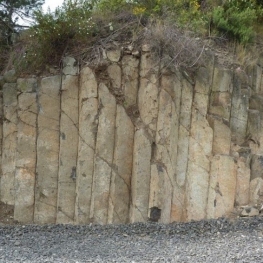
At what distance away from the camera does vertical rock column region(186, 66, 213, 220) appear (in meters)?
9.31

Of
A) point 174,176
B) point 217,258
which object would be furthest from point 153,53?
point 217,258

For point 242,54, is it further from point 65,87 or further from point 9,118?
point 9,118

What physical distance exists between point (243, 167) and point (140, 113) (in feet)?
7.64

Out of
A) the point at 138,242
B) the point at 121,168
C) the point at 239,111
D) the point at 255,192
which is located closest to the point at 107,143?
the point at 121,168

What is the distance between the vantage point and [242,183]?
31.3 feet

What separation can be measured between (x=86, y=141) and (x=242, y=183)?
321cm

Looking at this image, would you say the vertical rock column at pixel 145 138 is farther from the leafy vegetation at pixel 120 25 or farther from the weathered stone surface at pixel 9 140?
the weathered stone surface at pixel 9 140

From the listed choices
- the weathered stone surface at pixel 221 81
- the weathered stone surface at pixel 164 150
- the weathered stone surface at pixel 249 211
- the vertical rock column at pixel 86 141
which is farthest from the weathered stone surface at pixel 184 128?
the vertical rock column at pixel 86 141

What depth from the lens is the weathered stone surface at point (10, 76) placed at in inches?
363

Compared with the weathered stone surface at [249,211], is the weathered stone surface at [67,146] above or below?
above

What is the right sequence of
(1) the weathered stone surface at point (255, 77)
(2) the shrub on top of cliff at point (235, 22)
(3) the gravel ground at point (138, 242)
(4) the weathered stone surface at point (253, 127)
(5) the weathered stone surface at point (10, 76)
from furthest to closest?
(2) the shrub on top of cliff at point (235, 22) < (1) the weathered stone surface at point (255, 77) < (4) the weathered stone surface at point (253, 127) < (5) the weathered stone surface at point (10, 76) < (3) the gravel ground at point (138, 242)

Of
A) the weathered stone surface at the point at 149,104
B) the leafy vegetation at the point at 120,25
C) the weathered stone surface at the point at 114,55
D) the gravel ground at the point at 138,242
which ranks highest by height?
the leafy vegetation at the point at 120,25

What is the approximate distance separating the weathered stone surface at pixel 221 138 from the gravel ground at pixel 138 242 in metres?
1.34

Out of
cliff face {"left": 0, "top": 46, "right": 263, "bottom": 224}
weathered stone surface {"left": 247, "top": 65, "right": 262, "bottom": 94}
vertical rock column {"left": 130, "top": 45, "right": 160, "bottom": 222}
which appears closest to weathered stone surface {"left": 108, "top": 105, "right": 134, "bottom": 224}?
cliff face {"left": 0, "top": 46, "right": 263, "bottom": 224}
